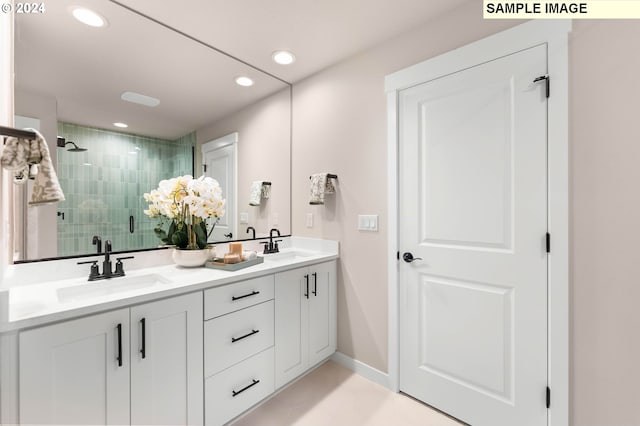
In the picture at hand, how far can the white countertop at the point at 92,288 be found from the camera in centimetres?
100

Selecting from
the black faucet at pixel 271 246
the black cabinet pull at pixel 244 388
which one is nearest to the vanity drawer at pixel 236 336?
the black cabinet pull at pixel 244 388

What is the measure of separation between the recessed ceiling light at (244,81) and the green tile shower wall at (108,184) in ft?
2.71

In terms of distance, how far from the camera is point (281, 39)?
196 centimetres

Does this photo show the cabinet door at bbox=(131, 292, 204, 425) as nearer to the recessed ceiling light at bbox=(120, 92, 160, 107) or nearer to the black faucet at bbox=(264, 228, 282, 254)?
the black faucet at bbox=(264, 228, 282, 254)

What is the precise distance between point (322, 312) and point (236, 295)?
0.82m

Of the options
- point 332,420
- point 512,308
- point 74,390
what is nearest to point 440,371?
point 512,308

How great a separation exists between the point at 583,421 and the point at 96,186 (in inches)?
108

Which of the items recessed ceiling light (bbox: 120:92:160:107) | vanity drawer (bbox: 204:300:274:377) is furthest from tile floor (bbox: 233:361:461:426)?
recessed ceiling light (bbox: 120:92:160:107)

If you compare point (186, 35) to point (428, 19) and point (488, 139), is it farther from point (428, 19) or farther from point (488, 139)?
point (488, 139)

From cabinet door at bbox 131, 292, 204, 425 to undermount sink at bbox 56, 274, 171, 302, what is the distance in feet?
0.65

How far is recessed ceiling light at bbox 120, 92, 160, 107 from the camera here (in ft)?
5.56

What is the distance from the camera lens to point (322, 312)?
214 centimetres

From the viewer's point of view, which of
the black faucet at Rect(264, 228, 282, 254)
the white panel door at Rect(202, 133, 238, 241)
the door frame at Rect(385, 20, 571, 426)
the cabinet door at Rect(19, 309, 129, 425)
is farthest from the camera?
the black faucet at Rect(264, 228, 282, 254)

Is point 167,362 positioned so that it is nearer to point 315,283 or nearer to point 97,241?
point 97,241
